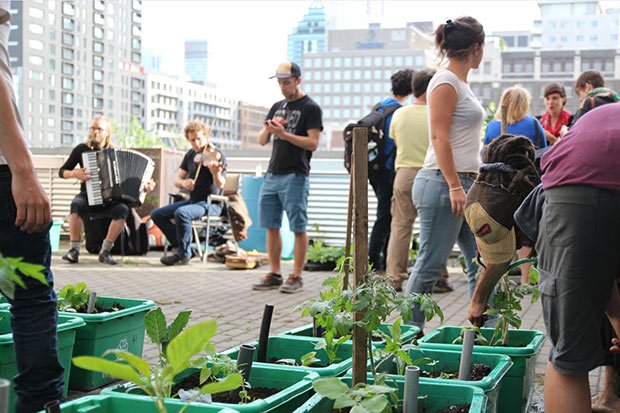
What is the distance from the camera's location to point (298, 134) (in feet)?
23.6

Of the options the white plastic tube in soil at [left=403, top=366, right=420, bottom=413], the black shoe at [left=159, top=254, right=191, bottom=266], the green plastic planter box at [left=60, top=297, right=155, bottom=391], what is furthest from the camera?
the black shoe at [left=159, top=254, right=191, bottom=266]

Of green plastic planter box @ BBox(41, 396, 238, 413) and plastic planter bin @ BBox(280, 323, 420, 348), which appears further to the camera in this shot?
plastic planter bin @ BBox(280, 323, 420, 348)

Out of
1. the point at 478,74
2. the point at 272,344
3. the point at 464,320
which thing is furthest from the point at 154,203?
the point at 478,74

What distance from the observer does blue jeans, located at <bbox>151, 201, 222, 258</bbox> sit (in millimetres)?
9797

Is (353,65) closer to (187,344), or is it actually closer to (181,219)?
(181,219)

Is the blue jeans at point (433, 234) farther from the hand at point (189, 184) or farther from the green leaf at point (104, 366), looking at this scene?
the hand at point (189, 184)

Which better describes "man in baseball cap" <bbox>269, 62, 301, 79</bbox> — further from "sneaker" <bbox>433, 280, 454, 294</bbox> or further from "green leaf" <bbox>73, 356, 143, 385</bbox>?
"green leaf" <bbox>73, 356, 143, 385</bbox>

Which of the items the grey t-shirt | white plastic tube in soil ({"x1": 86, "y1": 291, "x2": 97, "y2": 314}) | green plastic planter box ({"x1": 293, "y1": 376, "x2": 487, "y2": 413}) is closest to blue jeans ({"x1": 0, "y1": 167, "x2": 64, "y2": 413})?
the grey t-shirt

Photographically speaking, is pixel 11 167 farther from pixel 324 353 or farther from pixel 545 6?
pixel 545 6

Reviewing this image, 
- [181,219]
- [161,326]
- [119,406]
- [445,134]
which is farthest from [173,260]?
[119,406]

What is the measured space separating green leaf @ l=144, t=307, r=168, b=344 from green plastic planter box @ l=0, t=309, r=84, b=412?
2.93 ft

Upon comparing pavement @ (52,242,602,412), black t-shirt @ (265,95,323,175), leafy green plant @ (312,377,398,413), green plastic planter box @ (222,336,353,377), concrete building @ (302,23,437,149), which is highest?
concrete building @ (302,23,437,149)

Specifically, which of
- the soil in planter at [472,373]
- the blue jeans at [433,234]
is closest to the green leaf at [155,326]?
the soil in planter at [472,373]

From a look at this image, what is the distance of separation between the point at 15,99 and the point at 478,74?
103969 millimetres
